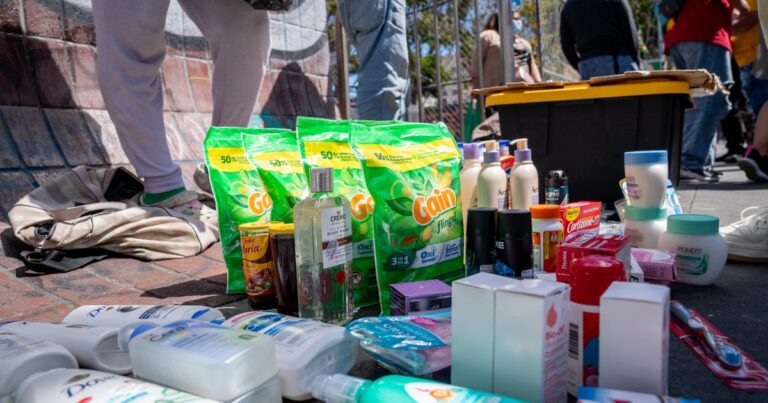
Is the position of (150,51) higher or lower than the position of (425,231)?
higher

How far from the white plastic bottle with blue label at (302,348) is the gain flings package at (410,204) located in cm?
33

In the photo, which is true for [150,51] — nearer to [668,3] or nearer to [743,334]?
[743,334]

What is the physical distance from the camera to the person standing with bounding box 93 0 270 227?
194 cm

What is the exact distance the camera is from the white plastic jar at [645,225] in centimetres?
161

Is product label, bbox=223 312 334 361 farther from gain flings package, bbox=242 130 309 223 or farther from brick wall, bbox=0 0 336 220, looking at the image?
brick wall, bbox=0 0 336 220

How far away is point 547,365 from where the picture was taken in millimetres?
772

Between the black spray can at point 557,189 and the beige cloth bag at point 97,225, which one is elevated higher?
the black spray can at point 557,189

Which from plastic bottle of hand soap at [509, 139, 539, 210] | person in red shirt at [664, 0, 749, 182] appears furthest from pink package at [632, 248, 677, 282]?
person in red shirt at [664, 0, 749, 182]

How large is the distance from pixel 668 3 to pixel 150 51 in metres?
3.30

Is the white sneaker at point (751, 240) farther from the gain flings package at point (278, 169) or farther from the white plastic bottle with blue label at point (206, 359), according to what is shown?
the white plastic bottle with blue label at point (206, 359)

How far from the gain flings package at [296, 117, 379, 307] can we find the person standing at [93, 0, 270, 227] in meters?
0.92

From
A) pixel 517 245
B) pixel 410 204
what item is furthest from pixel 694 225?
pixel 410 204

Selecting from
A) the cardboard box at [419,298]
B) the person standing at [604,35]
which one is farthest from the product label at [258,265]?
the person standing at [604,35]

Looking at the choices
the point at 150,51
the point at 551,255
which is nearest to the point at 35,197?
the point at 150,51
